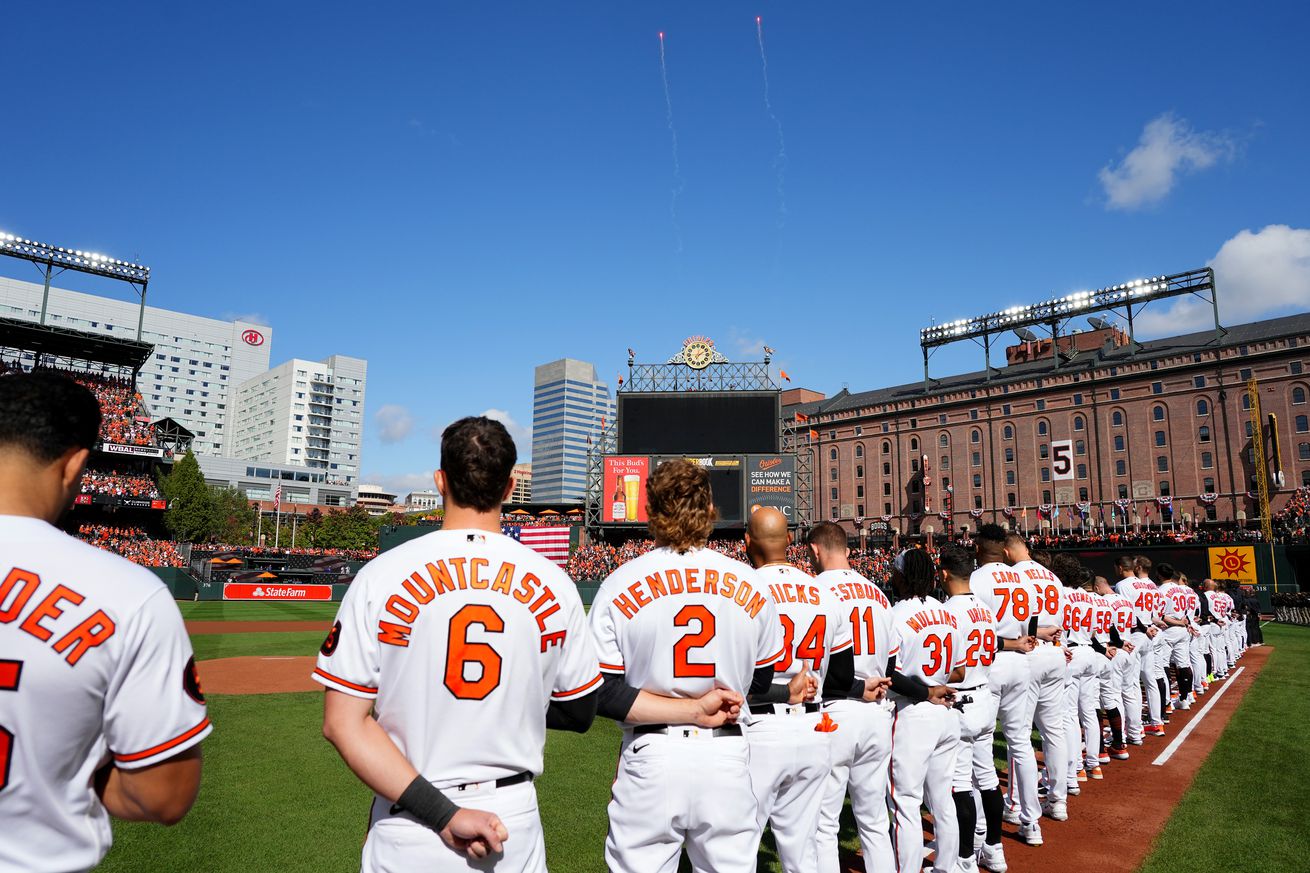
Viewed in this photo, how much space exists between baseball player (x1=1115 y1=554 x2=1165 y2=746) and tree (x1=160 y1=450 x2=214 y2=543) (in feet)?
211

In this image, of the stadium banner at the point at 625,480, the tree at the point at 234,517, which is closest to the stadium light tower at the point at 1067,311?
the stadium banner at the point at 625,480

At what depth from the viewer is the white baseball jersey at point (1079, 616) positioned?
8.46 m

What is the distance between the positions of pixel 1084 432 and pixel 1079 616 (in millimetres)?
67010

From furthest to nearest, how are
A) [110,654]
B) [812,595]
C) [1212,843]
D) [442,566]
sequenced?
[1212,843], [812,595], [442,566], [110,654]

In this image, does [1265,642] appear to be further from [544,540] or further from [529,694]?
[529,694]

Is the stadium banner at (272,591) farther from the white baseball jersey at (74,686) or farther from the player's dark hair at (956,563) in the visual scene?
the white baseball jersey at (74,686)

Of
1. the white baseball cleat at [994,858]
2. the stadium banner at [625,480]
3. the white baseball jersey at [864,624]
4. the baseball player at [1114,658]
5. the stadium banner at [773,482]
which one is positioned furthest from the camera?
the stadium banner at [625,480]

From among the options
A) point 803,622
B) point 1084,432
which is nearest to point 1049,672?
point 803,622

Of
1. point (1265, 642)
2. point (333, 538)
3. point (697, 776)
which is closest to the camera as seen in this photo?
point (697, 776)

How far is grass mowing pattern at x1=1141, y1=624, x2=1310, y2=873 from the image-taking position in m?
6.15

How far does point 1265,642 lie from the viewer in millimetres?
22625

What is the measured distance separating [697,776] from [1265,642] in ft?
87.9

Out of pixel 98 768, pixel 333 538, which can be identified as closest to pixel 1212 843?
pixel 98 768

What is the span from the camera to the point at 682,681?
3.50m
